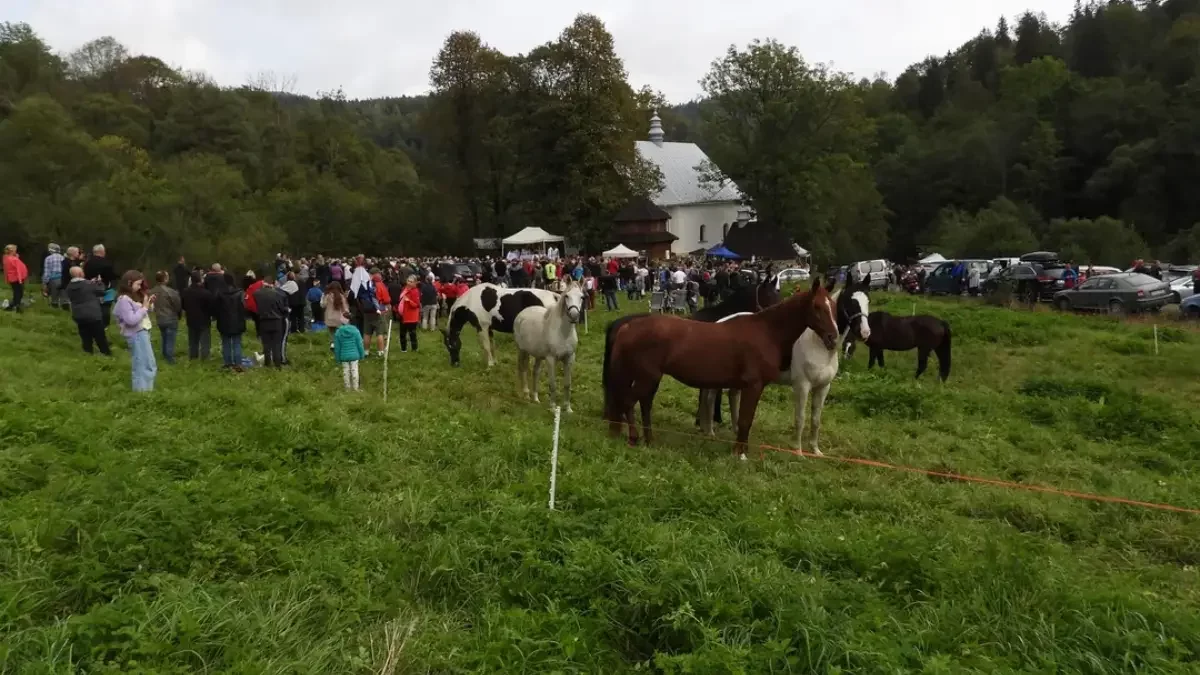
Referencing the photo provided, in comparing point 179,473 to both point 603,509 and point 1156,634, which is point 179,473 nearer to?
point 603,509

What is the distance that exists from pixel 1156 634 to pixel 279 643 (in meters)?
5.10

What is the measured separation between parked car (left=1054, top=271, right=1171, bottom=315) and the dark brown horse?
13.6m

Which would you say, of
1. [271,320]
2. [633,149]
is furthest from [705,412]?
[633,149]

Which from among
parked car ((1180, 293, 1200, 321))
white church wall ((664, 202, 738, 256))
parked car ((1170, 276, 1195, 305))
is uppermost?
white church wall ((664, 202, 738, 256))

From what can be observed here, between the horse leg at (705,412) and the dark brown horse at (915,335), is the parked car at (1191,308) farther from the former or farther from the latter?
the horse leg at (705,412)

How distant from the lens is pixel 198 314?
1443cm

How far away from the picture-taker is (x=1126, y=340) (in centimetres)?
1828

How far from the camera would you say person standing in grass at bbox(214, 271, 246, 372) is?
13.9 metres

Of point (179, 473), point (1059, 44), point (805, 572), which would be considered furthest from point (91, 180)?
point (1059, 44)

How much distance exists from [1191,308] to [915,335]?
13.0m

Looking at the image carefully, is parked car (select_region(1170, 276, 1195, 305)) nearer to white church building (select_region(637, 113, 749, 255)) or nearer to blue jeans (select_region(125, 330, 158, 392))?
blue jeans (select_region(125, 330, 158, 392))

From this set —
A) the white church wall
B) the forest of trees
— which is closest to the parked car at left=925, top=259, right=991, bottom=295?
the forest of trees

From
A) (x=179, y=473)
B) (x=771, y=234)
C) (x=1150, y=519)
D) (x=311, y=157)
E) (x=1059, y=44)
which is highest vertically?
(x=1059, y=44)

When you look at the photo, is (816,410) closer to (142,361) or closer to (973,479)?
(973,479)
